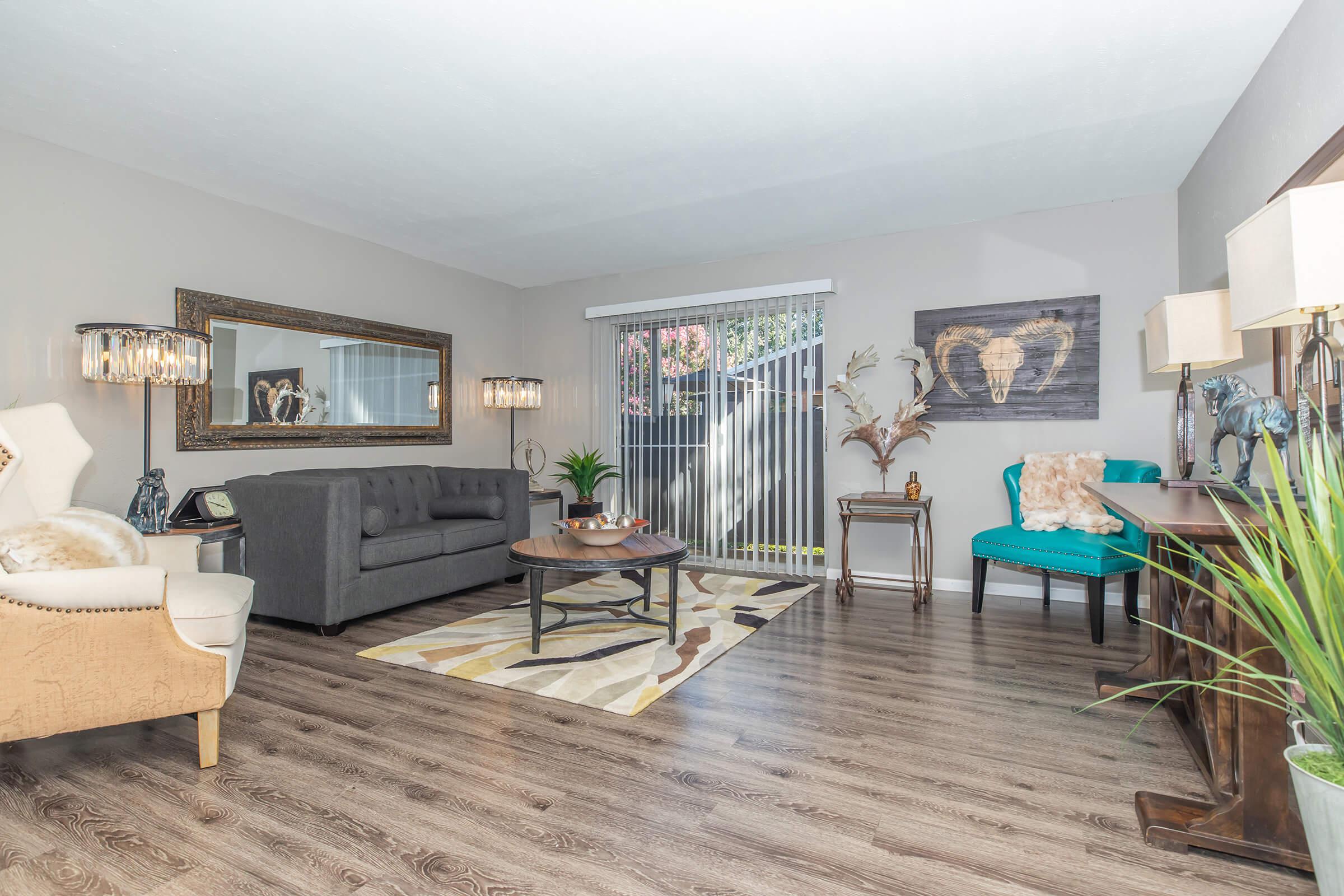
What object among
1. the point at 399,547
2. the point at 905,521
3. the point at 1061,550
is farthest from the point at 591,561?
the point at 1061,550

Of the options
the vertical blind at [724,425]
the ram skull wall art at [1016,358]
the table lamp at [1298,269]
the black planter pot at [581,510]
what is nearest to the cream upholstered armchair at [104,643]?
the table lamp at [1298,269]

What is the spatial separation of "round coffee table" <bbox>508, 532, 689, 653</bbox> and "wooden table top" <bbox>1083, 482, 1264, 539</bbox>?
5.72 feet

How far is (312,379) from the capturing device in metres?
4.48

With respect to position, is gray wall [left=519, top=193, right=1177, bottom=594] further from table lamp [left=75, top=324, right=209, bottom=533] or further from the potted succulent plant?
table lamp [left=75, top=324, right=209, bottom=533]

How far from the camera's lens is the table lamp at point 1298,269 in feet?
5.10

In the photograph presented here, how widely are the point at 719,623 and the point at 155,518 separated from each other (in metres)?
2.72

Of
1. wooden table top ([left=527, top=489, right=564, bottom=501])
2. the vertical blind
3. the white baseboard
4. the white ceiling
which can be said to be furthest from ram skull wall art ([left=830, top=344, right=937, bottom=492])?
wooden table top ([left=527, top=489, right=564, bottom=501])

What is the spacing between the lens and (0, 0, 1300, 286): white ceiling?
233 cm

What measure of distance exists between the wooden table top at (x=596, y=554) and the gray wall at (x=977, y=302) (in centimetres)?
204

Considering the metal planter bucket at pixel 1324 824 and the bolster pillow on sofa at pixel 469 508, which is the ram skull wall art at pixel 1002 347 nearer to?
the bolster pillow on sofa at pixel 469 508

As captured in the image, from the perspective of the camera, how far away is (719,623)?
145 inches

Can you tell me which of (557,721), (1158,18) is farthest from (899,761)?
(1158,18)

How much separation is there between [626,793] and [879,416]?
344cm

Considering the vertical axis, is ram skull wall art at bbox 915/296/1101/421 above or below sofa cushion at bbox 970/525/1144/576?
above
